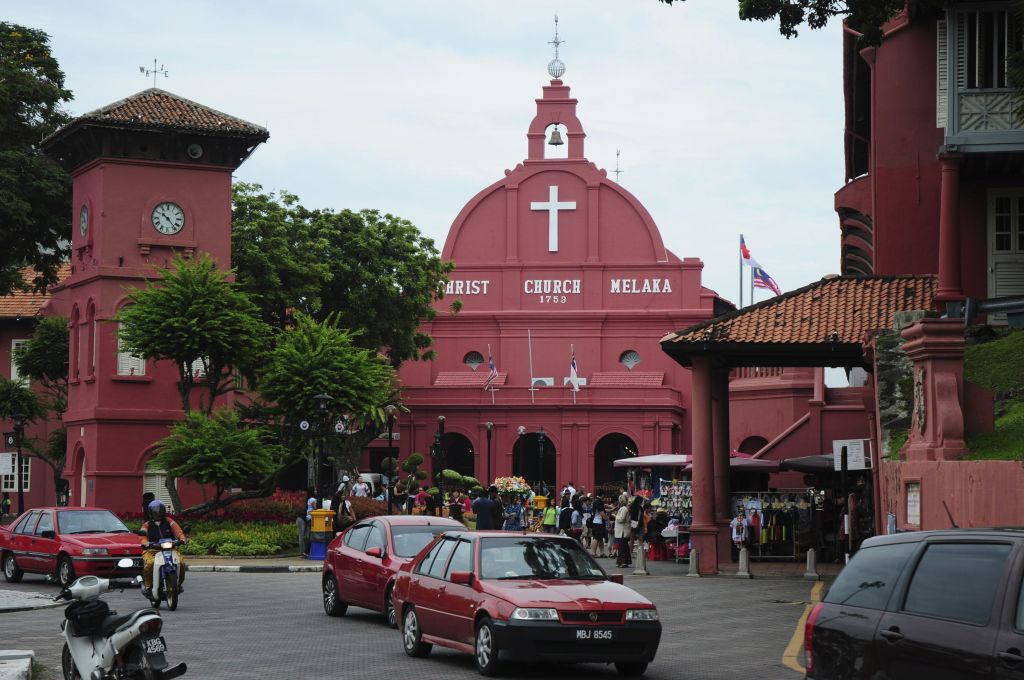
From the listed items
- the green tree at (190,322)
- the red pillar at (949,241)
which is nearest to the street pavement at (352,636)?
the red pillar at (949,241)

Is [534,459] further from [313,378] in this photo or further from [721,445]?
[721,445]

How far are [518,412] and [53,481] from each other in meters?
18.9

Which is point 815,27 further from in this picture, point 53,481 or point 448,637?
point 53,481

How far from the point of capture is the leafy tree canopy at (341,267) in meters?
47.9

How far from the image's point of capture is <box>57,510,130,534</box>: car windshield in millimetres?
24594

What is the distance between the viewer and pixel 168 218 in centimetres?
4319

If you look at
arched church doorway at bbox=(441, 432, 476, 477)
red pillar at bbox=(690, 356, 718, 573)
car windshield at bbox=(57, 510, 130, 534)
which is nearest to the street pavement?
car windshield at bbox=(57, 510, 130, 534)

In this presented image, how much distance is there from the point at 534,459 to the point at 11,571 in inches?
1463

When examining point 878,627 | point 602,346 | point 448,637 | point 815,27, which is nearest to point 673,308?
point 602,346

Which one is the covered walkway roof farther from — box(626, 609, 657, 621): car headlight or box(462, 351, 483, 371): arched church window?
box(462, 351, 483, 371): arched church window

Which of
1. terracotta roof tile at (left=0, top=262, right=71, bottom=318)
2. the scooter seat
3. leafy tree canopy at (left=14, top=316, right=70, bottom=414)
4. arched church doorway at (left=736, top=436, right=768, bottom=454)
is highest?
terracotta roof tile at (left=0, top=262, right=71, bottom=318)

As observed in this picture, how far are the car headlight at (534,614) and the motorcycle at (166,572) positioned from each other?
26.9ft

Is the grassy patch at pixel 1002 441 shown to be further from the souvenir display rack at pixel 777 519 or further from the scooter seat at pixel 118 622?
the souvenir display rack at pixel 777 519

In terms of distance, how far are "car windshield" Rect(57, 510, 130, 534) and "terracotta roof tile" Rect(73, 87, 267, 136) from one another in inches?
763
